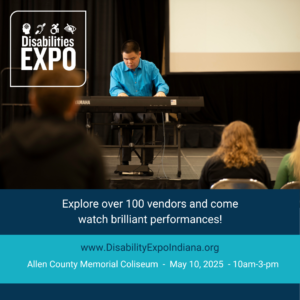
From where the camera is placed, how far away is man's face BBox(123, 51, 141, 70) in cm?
333

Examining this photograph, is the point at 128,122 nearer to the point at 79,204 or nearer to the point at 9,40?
the point at 79,204

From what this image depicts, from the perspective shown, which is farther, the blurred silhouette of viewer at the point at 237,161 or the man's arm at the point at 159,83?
the man's arm at the point at 159,83

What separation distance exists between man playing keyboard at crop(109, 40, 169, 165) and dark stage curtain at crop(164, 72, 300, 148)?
2.79 m

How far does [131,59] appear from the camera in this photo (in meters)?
3.36

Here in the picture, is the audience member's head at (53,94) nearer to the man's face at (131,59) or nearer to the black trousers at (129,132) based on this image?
the black trousers at (129,132)

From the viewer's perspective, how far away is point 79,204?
1.22 metres

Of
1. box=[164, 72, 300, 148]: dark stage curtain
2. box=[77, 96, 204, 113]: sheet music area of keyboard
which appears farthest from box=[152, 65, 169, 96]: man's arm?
box=[164, 72, 300, 148]: dark stage curtain

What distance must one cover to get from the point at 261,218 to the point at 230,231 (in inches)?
4.6

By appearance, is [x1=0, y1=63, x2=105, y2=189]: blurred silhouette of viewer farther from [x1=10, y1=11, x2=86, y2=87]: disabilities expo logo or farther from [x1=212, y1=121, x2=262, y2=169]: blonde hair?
[x1=10, y1=11, x2=86, y2=87]: disabilities expo logo

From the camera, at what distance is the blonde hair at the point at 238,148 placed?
5.56 feet

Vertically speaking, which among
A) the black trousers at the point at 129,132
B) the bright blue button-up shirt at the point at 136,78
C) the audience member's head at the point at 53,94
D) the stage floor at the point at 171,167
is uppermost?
the bright blue button-up shirt at the point at 136,78

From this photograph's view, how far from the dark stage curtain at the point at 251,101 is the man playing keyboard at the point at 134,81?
110 inches

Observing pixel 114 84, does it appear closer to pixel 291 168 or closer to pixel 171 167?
pixel 171 167

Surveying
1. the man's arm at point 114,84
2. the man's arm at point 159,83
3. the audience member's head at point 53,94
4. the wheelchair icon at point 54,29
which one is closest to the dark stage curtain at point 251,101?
the wheelchair icon at point 54,29
